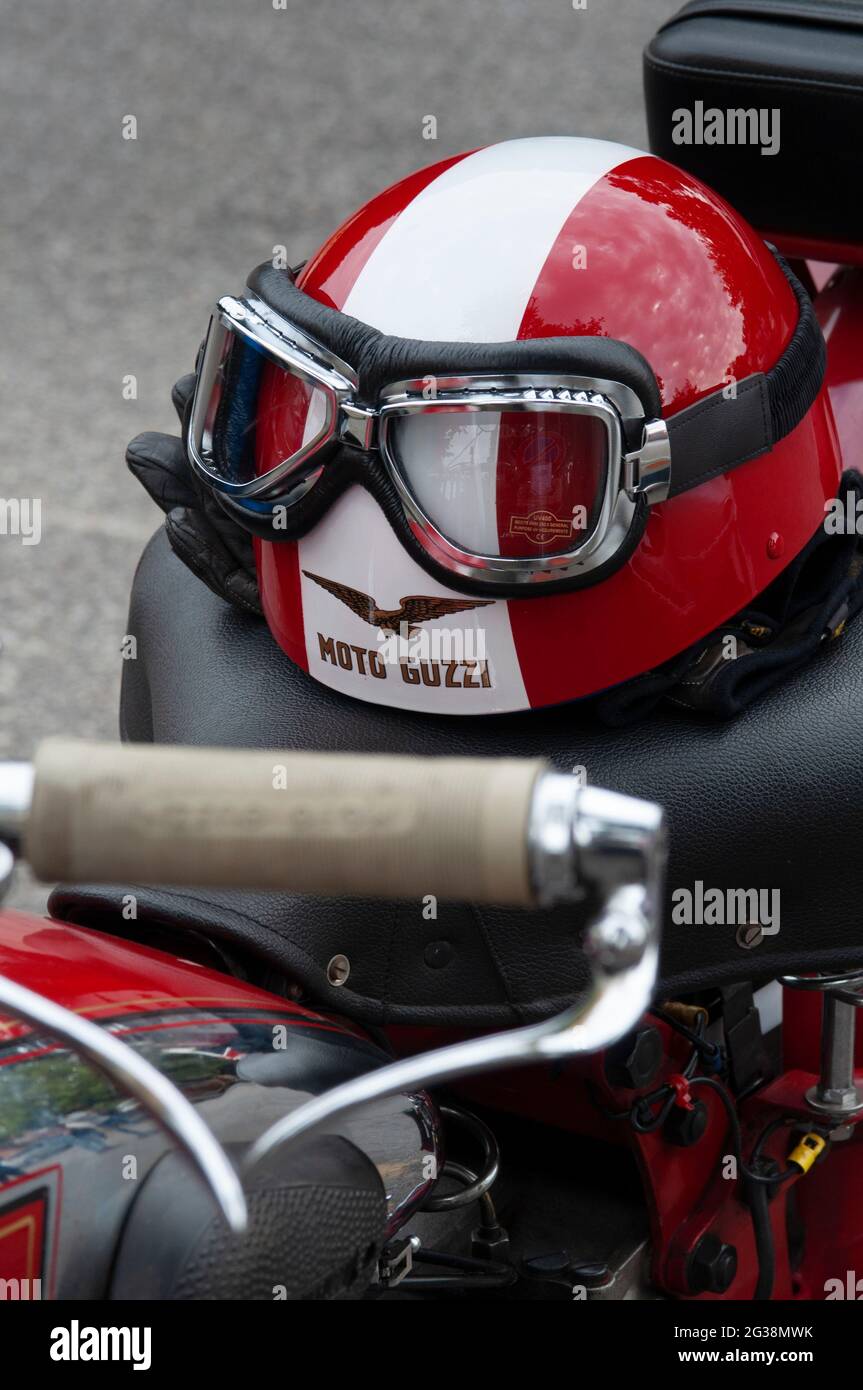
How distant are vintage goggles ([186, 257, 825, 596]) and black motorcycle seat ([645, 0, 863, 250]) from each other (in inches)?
18.1

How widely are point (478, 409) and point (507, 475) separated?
55 mm

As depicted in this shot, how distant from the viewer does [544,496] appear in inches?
43.3

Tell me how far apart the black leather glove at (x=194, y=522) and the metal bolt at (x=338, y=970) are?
1.07ft

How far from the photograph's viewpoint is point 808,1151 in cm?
138

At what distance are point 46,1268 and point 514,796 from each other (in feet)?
1.20

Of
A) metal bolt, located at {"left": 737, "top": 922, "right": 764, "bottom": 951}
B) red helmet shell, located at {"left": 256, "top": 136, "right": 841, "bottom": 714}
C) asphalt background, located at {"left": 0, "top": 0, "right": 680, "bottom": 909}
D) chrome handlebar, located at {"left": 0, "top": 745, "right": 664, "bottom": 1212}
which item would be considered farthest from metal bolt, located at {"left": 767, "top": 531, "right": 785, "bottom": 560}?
asphalt background, located at {"left": 0, "top": 0, "right": 680, "bottom": 909}

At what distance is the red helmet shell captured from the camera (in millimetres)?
1124

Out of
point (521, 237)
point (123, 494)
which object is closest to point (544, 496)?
point (521, 237)

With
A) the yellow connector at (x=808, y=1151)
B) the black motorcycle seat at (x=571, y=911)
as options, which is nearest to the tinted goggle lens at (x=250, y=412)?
the black motorcycle seat at (x=571, y=911)

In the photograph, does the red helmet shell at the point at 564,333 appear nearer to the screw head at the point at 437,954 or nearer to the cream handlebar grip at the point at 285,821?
the screw head at the point at 437,954

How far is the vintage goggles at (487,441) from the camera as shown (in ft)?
3.48
